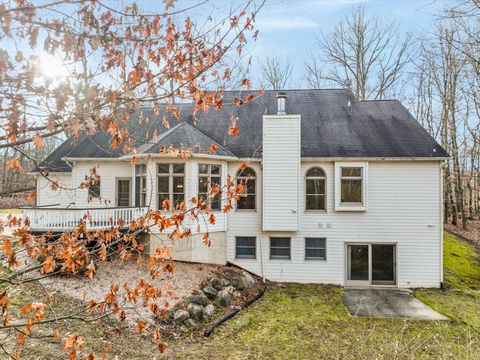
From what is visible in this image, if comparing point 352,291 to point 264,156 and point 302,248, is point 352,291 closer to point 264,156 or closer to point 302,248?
point 302,248

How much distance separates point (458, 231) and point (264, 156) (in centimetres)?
1714

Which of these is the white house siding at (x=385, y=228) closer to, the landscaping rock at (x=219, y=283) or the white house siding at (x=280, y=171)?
the white house siding at (x=280, y=171)

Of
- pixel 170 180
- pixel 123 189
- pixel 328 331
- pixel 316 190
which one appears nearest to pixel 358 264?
pixel 316 190

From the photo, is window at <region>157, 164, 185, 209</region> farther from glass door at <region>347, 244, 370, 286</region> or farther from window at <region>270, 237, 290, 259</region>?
glass door at <region>347, 244, 370, 286</region>

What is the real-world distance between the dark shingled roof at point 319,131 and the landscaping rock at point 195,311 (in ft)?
18.4

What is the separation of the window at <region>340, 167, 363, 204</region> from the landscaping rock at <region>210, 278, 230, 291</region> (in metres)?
5.66

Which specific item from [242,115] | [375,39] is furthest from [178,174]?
[375,39]

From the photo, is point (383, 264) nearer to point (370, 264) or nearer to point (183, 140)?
point (370, 264)

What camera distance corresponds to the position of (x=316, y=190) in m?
13.3

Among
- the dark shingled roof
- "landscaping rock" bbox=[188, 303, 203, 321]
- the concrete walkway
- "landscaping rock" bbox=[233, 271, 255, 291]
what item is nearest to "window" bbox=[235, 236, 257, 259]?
"landscaping rock" bbox=[233, 271, 255, 291]

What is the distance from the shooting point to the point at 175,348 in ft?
23.8

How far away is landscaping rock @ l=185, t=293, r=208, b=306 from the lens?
930cm

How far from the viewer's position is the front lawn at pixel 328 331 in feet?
23.4

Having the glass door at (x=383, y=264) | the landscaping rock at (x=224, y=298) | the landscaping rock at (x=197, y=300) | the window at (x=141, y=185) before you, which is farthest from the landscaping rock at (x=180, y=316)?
the glass door at (x=383, y=264)
